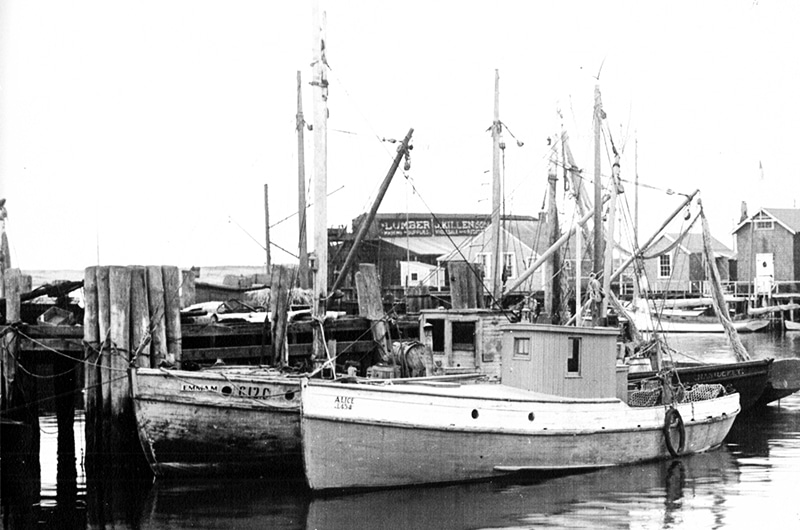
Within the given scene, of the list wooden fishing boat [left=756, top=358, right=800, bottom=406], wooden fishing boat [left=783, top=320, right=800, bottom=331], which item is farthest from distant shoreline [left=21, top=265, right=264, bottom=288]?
wooden fishing boat [left=783, top=320, right=800, bottom=331]

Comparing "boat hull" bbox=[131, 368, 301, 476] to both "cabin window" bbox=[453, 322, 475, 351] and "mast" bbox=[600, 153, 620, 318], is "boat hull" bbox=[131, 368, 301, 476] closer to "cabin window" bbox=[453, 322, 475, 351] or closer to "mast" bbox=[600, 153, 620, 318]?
"cabin window" bbox=[453, 322, 475, 351]

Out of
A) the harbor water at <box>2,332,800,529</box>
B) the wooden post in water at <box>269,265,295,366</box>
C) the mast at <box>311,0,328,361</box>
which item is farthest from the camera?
the wooden post in water at <box>269,265,295,366</box>

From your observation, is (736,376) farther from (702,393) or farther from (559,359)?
(559,359)

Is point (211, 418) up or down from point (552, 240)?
down

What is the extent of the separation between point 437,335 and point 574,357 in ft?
13.0

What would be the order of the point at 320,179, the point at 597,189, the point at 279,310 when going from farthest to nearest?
the point at 597,189 < the point at 320,179 < the point at 279,310

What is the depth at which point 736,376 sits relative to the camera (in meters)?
29.7

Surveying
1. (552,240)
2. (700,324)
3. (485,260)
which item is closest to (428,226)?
(485,260)

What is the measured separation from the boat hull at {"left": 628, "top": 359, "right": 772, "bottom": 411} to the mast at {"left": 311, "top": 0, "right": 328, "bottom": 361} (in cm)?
954

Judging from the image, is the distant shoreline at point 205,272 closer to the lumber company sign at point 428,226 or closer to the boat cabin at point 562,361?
the lumber company sign at point 428,226

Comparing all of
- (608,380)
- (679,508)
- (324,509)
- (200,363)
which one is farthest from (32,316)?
(679,508)

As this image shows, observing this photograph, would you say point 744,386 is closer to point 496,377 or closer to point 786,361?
point 786,361

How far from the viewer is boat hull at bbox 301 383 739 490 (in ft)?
62.5

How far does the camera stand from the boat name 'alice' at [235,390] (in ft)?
65.7
